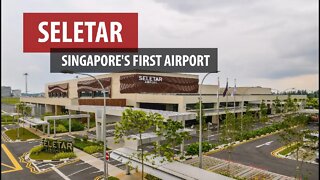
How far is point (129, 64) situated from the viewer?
73250mm

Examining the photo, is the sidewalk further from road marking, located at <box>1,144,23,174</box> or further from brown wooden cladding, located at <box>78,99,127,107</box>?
brown wooden cladding, located at <box>78,99,127,107</box>

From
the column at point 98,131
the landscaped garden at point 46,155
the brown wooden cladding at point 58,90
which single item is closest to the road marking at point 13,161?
the landscaped garden at point 46,155

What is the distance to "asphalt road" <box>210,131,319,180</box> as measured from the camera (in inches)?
1091

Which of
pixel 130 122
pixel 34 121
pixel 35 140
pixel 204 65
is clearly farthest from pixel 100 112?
pixel 204 65

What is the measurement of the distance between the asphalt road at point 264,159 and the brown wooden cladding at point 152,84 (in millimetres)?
37586

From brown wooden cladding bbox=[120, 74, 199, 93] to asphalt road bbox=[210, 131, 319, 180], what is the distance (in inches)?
1480

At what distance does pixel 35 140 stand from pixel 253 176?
121ft

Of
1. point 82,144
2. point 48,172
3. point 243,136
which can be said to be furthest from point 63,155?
point 243,136

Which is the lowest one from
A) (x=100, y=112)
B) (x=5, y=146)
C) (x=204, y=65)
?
(x=5, y=146)

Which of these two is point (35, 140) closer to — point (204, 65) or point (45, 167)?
point (45, 167)

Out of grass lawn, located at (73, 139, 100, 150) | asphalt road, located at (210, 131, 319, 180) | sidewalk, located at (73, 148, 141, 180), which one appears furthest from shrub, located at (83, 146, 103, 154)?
asphalt road, located at (210, 131, 319, 180)

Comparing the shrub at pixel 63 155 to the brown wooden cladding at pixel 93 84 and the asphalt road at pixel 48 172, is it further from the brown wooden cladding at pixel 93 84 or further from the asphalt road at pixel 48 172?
the brown wooden cladding at pixel 93 84

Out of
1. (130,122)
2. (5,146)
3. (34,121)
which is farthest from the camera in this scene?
(34,121)

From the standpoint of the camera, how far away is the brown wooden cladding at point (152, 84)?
71625 millimetres
